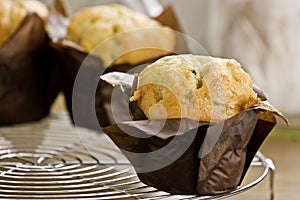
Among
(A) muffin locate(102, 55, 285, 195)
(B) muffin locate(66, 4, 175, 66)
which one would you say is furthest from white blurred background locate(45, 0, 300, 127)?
(A) muffin locate(102, 55, 285, 195)

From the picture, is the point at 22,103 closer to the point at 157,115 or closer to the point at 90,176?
the point at 90,176

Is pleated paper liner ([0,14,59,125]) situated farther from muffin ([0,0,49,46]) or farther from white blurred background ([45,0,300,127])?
white blurred background ([45,0,300,127])

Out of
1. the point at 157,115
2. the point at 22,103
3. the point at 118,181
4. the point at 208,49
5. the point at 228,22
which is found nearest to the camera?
the point at 157,115

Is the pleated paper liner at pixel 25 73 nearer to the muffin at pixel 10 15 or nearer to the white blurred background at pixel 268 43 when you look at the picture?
the muffin at pixel 10 15

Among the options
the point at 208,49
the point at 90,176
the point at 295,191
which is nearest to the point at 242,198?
the point at 295,191

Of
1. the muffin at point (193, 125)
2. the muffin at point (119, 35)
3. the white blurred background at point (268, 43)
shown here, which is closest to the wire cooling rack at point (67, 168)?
the muffin at point (193, 125)

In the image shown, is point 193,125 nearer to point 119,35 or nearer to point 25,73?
point 119,35
